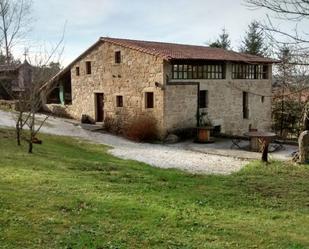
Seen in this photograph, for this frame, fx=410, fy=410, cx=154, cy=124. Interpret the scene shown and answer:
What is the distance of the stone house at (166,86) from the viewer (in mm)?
22484

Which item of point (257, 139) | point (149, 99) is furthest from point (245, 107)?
point (257, 139)

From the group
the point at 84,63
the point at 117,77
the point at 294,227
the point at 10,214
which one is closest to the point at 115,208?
the point at 10,214

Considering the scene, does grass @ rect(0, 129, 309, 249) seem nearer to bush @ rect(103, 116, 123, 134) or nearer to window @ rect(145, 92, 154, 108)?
window @ rect(145, 92, 154, 108)

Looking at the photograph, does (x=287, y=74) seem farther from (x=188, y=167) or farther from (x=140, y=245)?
(x=188, y=167)

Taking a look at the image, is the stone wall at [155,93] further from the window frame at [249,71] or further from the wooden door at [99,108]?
the window frame at [249,71]

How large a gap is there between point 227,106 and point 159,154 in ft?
31.6

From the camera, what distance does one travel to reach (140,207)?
7715mm

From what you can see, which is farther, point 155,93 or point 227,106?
point 227,106

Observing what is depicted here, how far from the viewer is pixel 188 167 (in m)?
14.7

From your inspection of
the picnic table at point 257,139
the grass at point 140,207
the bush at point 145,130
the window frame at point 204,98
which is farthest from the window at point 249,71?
the grass at point 140,207

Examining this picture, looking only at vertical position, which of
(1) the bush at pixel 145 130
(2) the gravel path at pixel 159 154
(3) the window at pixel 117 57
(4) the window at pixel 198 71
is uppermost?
(3) the window at pixel 117 57

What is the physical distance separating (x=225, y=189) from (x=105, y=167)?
381cm

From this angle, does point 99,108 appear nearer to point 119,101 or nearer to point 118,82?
point 119,101

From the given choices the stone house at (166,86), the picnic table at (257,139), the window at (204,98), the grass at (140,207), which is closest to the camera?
the grass at (140,207)
